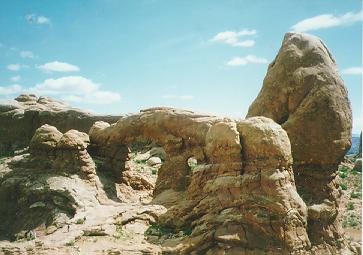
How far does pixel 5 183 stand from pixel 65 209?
2.96 m

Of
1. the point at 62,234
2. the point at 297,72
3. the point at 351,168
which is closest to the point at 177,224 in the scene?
the point at 62,234

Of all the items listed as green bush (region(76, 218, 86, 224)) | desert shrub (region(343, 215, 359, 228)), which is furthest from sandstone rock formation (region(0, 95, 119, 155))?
desert shrub (region(343, 215, 359, 228))

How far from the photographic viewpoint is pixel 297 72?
11.8 meters

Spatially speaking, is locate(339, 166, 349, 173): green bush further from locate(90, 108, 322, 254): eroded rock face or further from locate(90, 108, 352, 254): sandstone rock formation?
locate(90, 108, 322, 254): eroded rock face

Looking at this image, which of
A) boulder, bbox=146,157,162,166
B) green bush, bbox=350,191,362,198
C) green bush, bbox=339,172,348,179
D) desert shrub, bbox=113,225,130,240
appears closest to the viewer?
desert shrub, bbox=113,225,130,240

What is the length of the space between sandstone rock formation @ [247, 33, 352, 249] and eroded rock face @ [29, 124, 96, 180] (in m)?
7.73

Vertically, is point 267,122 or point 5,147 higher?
point 267,122

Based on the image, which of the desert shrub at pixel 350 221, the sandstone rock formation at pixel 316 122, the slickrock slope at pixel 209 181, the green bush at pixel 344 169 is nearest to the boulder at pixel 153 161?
the slickrock slope at pixel 209 181

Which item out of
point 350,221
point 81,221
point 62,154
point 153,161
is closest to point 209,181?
point 81,221

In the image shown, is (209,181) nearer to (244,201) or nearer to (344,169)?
(244,201)

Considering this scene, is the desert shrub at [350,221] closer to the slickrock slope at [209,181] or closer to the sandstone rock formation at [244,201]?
the slickrock slope at [209,181]

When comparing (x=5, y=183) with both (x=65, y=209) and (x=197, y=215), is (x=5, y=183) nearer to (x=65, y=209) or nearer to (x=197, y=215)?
(x=65, y=209)

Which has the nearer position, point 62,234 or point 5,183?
point 62,234

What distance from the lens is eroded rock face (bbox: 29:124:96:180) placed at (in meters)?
15.0
